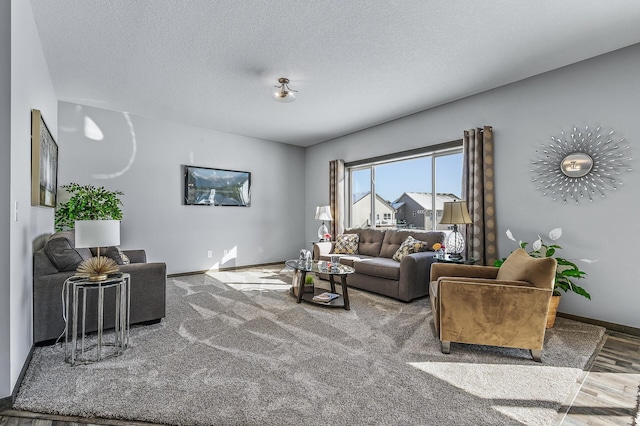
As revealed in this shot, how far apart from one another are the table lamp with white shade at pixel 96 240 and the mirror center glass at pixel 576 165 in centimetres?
433

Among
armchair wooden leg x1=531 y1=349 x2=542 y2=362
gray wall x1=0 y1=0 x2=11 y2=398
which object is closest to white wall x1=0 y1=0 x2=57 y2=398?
gray wall x1=0 y1=0 x2=11 y2=398

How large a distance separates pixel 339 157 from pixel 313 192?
1076 millimetres

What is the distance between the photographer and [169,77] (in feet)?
11.8

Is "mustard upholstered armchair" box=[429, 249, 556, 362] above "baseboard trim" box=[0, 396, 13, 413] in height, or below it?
above

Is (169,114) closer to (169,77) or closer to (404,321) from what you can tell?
(169,77)

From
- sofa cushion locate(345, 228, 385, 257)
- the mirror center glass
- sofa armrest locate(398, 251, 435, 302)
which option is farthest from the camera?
sofa cushion locate(345, 228, 385, 257)

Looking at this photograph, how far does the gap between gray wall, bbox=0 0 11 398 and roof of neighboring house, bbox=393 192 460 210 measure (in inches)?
183

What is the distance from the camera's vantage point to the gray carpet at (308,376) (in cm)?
173

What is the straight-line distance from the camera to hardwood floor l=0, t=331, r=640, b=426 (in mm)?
1683

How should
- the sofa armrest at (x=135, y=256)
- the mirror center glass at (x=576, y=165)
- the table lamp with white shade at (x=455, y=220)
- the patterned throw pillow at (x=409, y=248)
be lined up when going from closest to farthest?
the mirror center glass at (x=576, y=165) → the table lamp with white shade at (x=455, y=220) → the sofa armrest at (x=135, y=256) → the patterned throw pillow at (x=409, y=248)

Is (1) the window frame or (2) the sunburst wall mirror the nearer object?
(2) the sunburst wall mirror

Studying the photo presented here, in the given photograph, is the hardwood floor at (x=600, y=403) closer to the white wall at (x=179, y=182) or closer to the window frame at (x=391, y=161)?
the window frame at (x=391, y=161)

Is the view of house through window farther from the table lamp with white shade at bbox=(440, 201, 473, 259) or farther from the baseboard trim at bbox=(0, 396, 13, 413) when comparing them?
A: the baseboard trim at bbox=(0, 396, 13, 413)

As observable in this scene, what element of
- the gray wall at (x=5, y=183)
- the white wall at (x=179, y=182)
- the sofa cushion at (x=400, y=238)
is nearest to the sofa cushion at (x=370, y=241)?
the sofa cushion at (x=400, y=238)
